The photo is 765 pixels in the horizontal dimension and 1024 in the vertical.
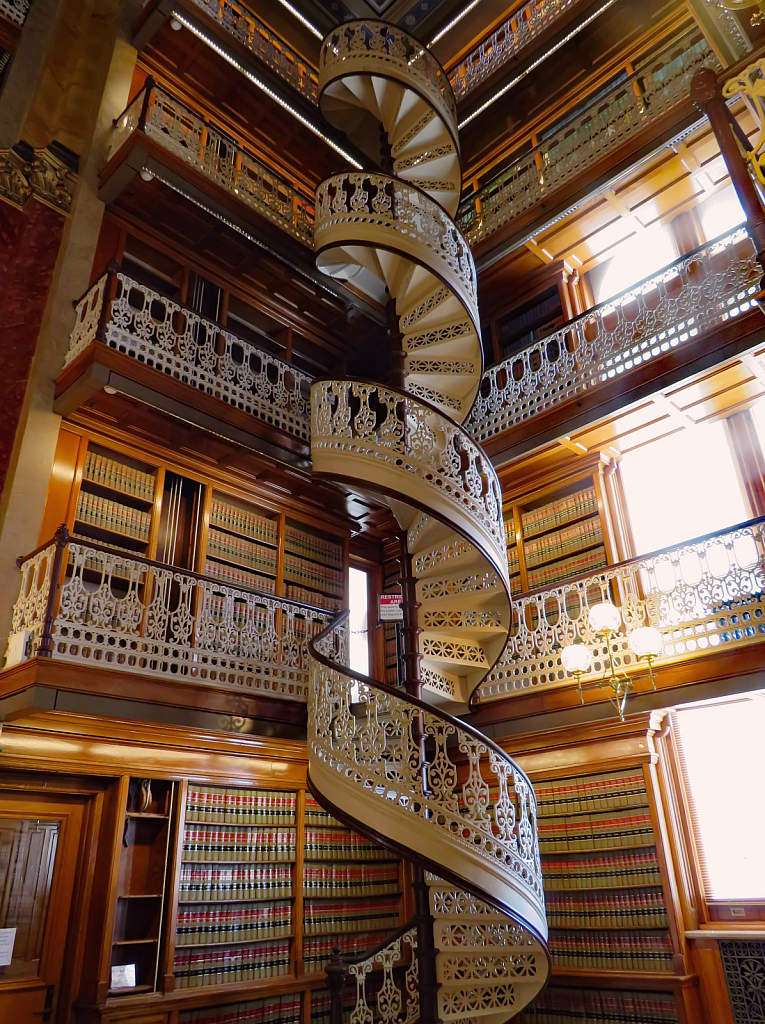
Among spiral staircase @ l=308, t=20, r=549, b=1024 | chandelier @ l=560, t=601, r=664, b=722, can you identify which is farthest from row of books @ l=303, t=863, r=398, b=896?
chandelier @ l=560, t=601, r=664, b=722

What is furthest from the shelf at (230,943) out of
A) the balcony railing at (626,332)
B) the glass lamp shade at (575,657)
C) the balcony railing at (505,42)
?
the balcony railing at (505,42)

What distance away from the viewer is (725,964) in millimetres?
4695

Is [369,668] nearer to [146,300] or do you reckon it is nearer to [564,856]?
[564,856]

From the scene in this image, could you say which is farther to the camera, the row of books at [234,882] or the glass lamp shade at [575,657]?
the row of books at [234,882]

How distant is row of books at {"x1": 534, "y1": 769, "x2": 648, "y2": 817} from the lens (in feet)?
17.4

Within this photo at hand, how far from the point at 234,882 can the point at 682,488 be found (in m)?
4.70

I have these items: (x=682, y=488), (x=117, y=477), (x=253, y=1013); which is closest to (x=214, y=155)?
(x=117, y=477)

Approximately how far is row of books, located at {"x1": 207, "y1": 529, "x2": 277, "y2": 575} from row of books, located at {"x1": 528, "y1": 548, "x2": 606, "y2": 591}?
2.32 meters

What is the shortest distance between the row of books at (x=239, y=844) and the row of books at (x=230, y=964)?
0.55 meters

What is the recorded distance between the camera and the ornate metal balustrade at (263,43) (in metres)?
6.95

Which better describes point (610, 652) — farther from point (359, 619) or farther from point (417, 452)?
point (359, 619)

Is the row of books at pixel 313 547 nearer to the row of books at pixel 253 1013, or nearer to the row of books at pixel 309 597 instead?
the row of books at pixel 309 597

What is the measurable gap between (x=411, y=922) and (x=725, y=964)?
2.10m

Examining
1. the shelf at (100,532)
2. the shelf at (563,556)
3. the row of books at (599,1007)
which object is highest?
the shelf at (563,556)
